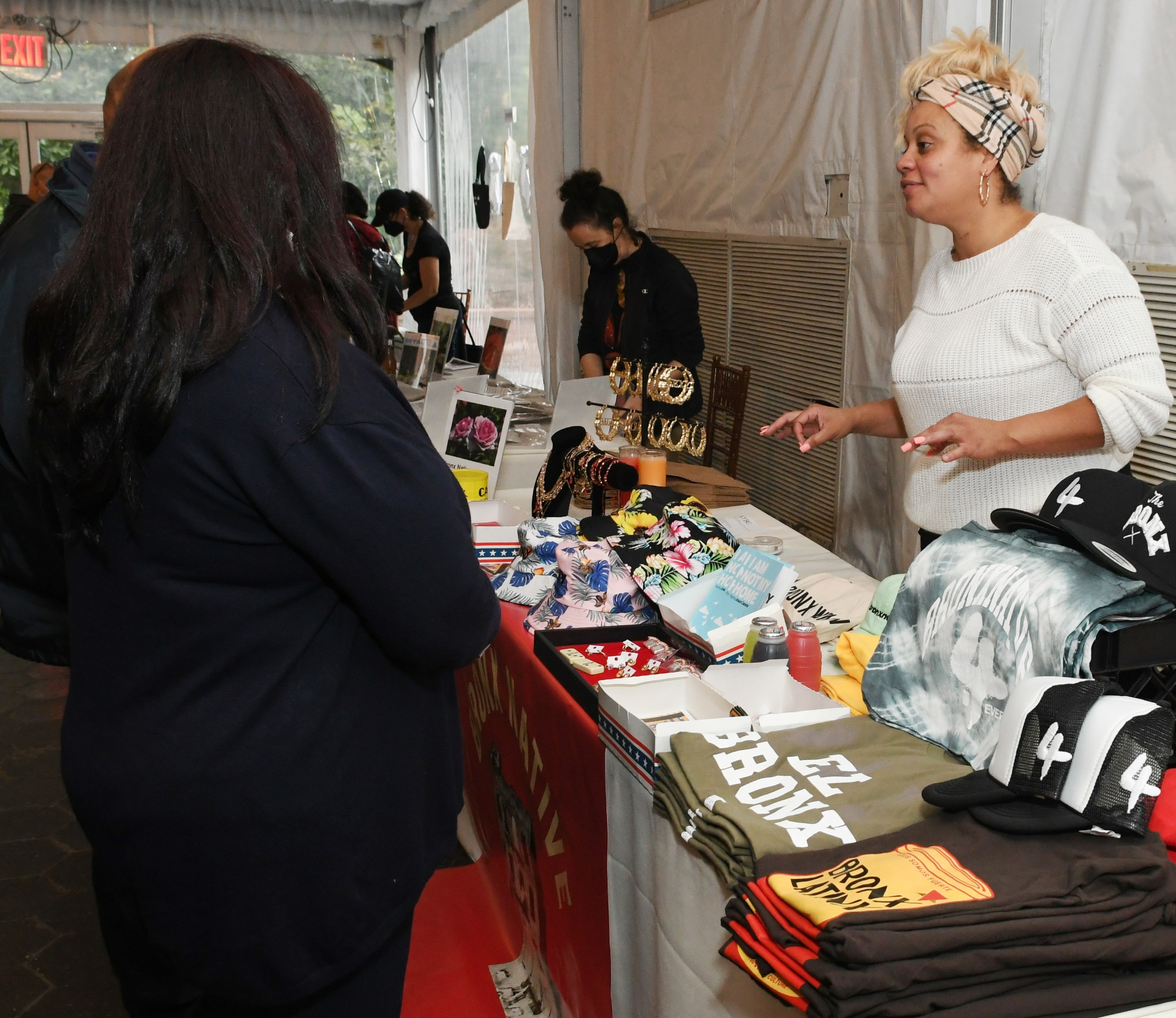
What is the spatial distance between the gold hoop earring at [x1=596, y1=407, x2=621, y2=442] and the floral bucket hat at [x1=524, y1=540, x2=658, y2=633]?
876 millimetres

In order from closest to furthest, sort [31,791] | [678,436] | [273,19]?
[678,436], [31,791], [273,19]

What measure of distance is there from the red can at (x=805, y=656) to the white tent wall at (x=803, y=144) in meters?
1.85

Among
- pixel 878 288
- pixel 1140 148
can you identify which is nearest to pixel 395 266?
pixel 878 288

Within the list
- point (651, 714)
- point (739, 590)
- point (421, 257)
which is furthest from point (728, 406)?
point (421, 257)

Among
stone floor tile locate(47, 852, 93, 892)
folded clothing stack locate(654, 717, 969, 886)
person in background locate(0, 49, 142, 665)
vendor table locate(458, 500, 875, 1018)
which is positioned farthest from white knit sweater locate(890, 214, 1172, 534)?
stone floor tile locate(47, 852, 93, 892)

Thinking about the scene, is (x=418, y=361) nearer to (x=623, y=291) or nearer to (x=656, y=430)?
(x=623, y=291)

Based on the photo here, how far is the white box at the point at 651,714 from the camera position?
4.08 ft

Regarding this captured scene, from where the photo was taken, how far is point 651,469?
8.10ft

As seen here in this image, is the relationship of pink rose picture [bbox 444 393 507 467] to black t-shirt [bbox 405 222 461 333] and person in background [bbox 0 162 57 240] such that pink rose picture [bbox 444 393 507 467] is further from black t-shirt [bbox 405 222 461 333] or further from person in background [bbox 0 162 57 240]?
black t-shirt [bbox 405 222 461 333]

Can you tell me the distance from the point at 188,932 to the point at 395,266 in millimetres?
4365

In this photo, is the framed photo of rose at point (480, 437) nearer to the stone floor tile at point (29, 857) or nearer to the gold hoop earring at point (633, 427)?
the gold hoop earring at point (633, 427)

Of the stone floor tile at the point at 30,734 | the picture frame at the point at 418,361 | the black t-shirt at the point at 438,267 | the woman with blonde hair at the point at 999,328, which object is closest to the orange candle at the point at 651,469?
the woman with blonde hair at the point at 999,328

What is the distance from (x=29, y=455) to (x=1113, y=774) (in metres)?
1.34

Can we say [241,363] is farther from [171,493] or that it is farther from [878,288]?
[878,288]
